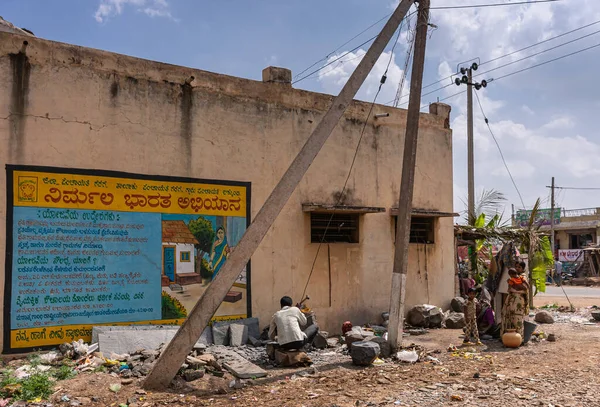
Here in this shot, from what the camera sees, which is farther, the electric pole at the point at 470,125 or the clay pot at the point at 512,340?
the electric pole at the point at 470,125

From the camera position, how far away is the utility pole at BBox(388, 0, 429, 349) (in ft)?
26.8

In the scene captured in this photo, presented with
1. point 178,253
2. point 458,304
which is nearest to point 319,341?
point 178,253

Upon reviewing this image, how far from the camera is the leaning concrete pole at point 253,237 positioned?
6.20m

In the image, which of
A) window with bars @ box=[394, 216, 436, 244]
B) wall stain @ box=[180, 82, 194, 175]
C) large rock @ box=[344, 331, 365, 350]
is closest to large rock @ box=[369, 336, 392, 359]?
large rock @ box=[344, 331, 365, 350]

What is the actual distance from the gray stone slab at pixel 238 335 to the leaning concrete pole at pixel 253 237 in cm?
219

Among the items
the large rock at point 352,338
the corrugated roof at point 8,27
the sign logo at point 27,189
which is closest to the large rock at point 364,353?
the large rock at point 352,338

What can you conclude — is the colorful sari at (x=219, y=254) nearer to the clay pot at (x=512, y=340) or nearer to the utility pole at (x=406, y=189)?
the utility pole at (x=406, y=189)

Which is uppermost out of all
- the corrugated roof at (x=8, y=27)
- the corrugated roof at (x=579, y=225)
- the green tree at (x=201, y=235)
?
the corrugated roof at (x=8, y=27)

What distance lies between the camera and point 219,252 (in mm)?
8875

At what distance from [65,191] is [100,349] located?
7.50ft

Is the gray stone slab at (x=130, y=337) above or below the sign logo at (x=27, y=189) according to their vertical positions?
below

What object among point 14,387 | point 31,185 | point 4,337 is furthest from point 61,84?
point 14,387

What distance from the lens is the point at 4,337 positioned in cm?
701

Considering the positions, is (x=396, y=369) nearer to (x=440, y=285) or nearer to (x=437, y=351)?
(x=437, y=351)
